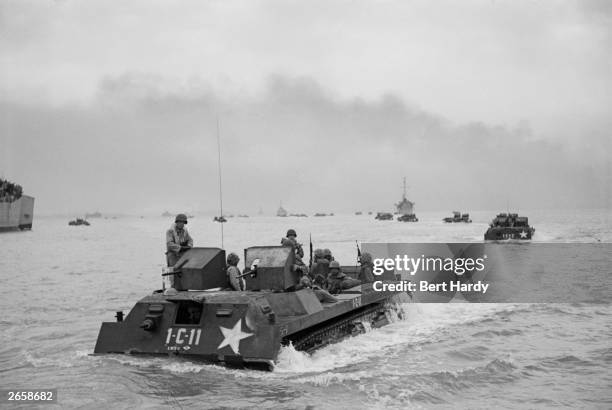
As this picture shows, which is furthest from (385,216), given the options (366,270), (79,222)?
(366,270)

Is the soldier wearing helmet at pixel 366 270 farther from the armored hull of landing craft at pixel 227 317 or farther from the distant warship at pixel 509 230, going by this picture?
the distant warship at pixel 509 230

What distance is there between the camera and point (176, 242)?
49.5 ft

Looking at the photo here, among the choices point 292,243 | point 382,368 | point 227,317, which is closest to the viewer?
point 227,317

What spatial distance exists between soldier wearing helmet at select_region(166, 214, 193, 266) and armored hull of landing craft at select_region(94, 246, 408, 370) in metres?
0.62

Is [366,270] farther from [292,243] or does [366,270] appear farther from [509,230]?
[509,230]

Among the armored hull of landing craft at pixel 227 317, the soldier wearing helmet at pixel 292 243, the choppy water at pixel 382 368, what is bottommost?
the choppy water at pixel 382 368

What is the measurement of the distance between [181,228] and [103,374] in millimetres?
4041

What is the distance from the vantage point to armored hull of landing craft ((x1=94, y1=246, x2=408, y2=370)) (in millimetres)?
11922

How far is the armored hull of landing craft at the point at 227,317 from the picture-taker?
11.9m

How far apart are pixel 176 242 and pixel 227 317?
3554 mm

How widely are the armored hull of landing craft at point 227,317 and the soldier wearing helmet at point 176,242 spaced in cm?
62

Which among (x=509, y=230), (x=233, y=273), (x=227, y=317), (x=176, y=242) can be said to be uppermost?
(x=176, y=242)

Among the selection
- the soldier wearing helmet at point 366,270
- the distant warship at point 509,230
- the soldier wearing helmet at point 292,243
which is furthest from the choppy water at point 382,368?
the distant warship at point 509,230

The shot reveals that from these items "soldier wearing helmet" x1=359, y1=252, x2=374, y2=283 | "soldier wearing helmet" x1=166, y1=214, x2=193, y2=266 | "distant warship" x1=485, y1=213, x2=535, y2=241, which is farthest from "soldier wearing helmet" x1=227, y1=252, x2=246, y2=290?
"distant warship" x1=485, y1=213, x2=535, y2=241
